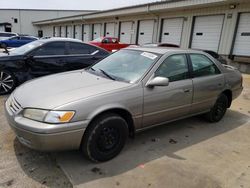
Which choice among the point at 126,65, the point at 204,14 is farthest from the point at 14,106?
the point at 204,14

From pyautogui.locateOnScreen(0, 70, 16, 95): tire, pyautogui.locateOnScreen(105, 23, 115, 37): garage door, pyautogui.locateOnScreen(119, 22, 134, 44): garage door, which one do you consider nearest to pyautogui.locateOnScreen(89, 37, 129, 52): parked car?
pyautogui.locateOnScreen(119, 22, 134, 44): garage door

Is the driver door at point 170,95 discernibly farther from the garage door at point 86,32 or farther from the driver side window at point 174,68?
the garage door at point 86,32

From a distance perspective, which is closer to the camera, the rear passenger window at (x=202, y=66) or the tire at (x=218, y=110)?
the rear passenger window at (x=202, y=66)

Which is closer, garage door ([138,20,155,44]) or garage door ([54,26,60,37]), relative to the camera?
garage door ([138,20,155,44])

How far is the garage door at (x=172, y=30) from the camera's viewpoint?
15488mm

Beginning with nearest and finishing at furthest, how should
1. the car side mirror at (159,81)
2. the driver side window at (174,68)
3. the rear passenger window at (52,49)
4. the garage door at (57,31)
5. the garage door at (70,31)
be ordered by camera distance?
the car side mirror at (159,81) → the driver side window at (174,68) → the rear passenger window at (52,49) → the garage door at (70,31) → the garage door at (57,31)

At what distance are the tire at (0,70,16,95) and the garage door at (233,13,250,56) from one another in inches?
438

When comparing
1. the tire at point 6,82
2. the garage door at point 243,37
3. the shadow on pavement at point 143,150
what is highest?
the garage door at point 243,37

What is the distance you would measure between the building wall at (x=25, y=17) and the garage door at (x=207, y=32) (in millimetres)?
39374

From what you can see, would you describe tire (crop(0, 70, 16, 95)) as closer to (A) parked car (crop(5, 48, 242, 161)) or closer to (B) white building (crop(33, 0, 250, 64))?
(A) parked car (crop(5, 48, 242, 161))

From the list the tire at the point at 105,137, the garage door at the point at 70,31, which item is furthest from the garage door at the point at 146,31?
the garage door at the point at 70,31

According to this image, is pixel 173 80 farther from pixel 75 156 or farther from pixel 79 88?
pixel 75 156

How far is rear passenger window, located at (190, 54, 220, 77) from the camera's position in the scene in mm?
4148

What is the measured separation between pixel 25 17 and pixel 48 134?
5272 cm
